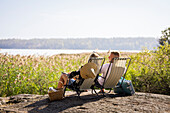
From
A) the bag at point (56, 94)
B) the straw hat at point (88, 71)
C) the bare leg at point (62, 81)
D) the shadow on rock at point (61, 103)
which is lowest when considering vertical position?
the shadow on rock at point (61, 103)

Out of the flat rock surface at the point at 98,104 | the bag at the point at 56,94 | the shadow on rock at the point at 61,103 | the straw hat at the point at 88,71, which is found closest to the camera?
the flat rock surface at the point at 98,104

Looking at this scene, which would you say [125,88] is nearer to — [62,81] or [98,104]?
[98,104]

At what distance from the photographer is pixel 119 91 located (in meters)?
5.27

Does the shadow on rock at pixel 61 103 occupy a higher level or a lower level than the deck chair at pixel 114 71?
lower

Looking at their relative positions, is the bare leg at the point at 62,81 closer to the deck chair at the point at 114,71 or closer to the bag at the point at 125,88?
the deck chair at the point at 114,71

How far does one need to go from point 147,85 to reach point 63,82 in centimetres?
270

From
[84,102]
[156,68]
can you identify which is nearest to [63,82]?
[84,102]

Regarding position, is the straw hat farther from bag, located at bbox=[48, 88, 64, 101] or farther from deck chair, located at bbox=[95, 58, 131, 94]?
bag, located at bbox=[48, 88, 64, 101]

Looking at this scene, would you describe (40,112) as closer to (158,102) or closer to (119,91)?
(119,91)

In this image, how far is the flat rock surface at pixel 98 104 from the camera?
4.04 meters

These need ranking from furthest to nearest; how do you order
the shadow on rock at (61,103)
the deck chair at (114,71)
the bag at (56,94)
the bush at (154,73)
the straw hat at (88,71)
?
1. the bush at (154,73)
2. the deck chair at (114,71)
3. the bag at (56,94)
4. the straw hat at (88,71)
5. the shadow on rock at (61,103)

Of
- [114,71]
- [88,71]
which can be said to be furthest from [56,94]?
[114,71]

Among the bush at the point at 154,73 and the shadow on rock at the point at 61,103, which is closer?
the shadow on rock at the point at 61,103

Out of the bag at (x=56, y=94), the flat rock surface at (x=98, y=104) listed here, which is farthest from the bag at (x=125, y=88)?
the bag at (x=56, y=94)
